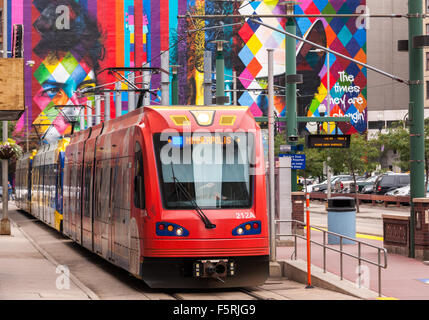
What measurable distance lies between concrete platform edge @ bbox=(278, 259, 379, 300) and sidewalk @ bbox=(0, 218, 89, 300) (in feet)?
14.1

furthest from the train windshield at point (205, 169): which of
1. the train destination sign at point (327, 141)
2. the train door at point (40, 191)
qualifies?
the train door at point (40, 191)

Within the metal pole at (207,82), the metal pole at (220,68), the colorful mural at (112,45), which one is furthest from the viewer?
the colorful mural at (112,45)

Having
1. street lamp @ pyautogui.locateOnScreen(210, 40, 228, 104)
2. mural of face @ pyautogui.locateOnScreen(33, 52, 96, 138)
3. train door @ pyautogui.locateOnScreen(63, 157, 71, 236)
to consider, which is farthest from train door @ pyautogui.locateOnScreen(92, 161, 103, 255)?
mural of face @ pyautogui.locateOnScreen(33, 52, 96, 138)

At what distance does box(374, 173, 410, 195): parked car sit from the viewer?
58791 mm

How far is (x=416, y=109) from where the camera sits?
2136cm

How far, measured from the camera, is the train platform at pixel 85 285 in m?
14.9

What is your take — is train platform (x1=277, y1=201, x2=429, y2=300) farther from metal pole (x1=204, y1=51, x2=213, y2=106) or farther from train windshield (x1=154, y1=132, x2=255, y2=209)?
metal pole (x1=204, y1=51, x2=213, y2=106)

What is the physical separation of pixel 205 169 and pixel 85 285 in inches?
153

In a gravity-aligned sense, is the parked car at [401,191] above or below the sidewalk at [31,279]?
above

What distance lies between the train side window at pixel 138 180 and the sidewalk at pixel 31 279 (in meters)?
1.83

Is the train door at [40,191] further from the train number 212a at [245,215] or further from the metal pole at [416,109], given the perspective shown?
the train number 212a at [245,215]

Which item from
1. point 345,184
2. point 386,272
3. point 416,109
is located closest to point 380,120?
point 345,184

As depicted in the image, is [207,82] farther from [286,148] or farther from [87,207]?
[87,207]

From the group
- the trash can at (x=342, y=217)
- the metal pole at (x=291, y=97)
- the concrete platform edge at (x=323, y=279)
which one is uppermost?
the metal pole at (x=291, y=97)
